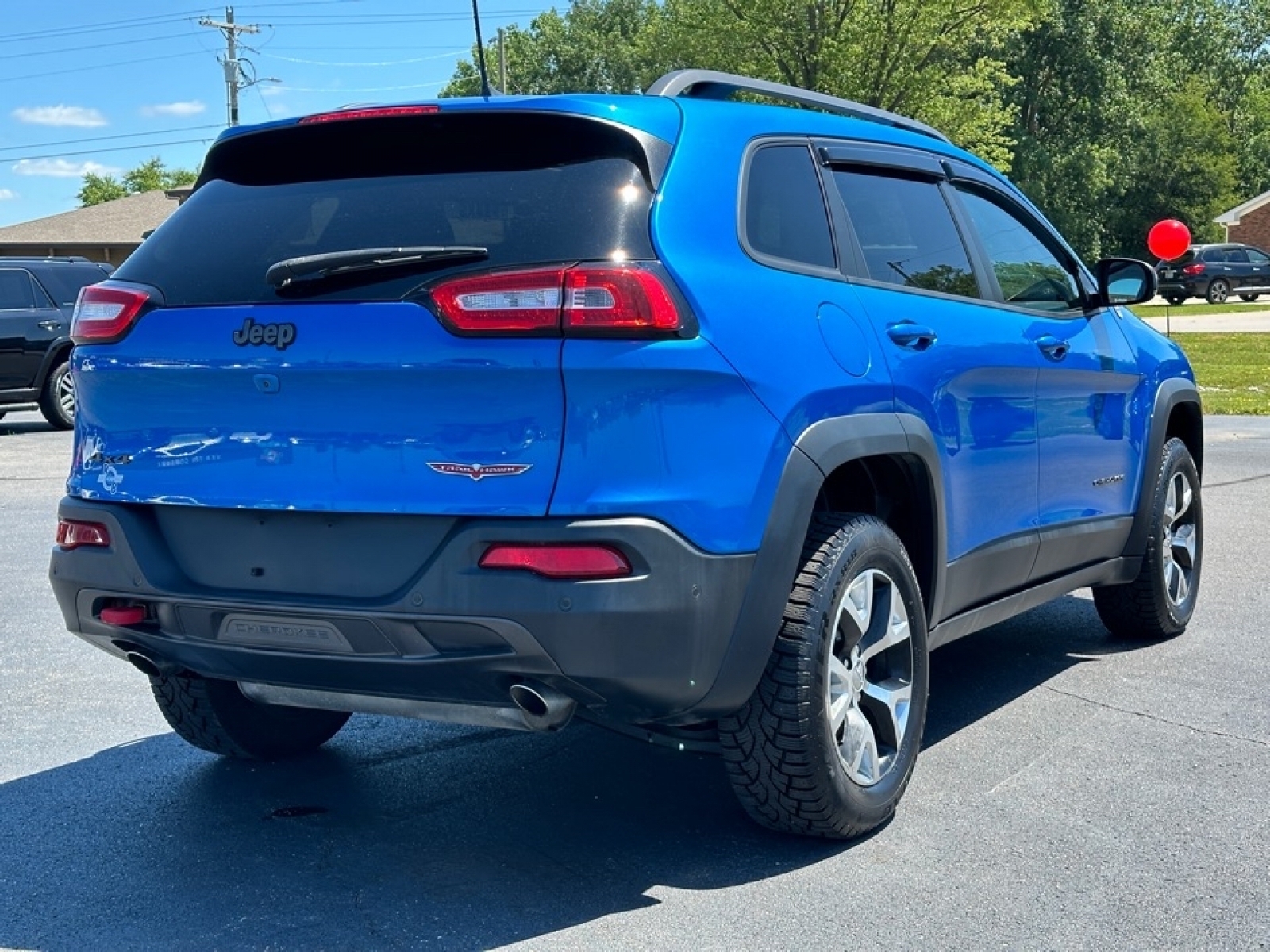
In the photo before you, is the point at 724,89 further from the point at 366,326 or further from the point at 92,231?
the point at 92,231

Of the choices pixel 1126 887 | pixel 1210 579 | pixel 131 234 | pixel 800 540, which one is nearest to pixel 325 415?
pixel 800 540

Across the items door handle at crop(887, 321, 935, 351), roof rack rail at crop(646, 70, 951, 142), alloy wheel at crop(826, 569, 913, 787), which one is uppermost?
roof rack rail at crop(646, 70, 951, 142)

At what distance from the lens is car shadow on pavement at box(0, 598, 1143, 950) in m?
3.52

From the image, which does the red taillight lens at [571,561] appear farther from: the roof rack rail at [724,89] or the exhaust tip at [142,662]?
the roof rack rail at [724,89]

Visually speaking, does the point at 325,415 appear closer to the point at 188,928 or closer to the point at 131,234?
the point at 188,928

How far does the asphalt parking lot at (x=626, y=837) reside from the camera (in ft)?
11.4

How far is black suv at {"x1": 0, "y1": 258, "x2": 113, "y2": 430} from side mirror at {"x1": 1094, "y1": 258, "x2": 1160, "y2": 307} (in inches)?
534

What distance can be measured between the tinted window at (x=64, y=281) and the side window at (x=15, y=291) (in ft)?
0.57

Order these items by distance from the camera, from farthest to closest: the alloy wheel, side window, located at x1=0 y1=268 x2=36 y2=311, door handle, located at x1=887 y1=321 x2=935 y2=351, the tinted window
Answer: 1. the tinted window
2. side window, located at x1=0 y1=268 x2=36 y2=311
3. door handle, located at x1=887 y1=321 x2=935 y2=351
4. the alloy wheel

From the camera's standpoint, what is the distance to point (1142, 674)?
5.75 metres

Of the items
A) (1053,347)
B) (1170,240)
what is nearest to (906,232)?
(1053,347)

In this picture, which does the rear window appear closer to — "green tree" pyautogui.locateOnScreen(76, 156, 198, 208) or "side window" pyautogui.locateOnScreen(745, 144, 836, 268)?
"side window" pyautogui.locateOnScreen(745, 144, 836, 268)

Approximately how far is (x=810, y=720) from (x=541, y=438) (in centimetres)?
98

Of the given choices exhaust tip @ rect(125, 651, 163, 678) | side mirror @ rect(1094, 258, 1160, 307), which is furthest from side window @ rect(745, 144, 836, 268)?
side mirror @ rect(1094, 258, 1160, 307)
